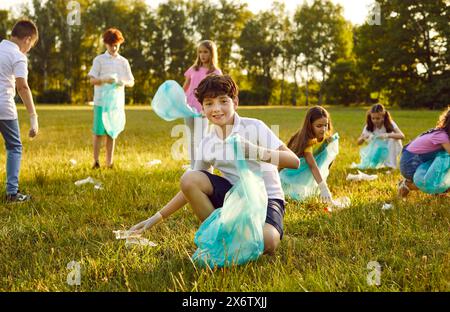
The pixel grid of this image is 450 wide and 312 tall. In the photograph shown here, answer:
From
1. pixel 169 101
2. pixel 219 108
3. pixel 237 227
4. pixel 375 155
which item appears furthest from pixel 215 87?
pixel 375 155

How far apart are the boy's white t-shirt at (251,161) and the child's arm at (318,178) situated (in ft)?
5.01

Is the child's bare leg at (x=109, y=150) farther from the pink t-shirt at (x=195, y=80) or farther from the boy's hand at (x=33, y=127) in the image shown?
the boy's hand at (x=33, y=127)

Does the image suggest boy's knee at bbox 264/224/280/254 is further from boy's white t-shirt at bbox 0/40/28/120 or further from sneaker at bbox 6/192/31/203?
boy's white t-shirt at bbox 0/40/28/120

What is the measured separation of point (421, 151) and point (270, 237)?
266cm

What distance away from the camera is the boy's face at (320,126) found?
495cm

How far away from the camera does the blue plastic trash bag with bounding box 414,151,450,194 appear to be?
182 inches

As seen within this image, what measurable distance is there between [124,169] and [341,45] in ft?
189

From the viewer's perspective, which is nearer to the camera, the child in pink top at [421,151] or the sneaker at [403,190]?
the child in pink top at [421,151]

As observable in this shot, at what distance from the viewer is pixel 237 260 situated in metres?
2.81

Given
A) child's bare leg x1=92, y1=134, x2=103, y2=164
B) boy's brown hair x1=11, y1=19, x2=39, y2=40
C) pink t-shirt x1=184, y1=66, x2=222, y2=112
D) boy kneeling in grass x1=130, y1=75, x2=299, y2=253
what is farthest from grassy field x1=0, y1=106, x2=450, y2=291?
boy's brown hair x1=11, y1=19, x2=39, y2=40

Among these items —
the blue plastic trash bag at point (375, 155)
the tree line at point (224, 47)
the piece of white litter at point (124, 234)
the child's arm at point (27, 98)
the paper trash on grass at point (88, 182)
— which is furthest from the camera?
the tree line at point (224, 47)

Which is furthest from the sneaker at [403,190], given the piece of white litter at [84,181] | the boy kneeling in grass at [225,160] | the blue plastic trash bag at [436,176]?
the piece of white litter at [84,181]
